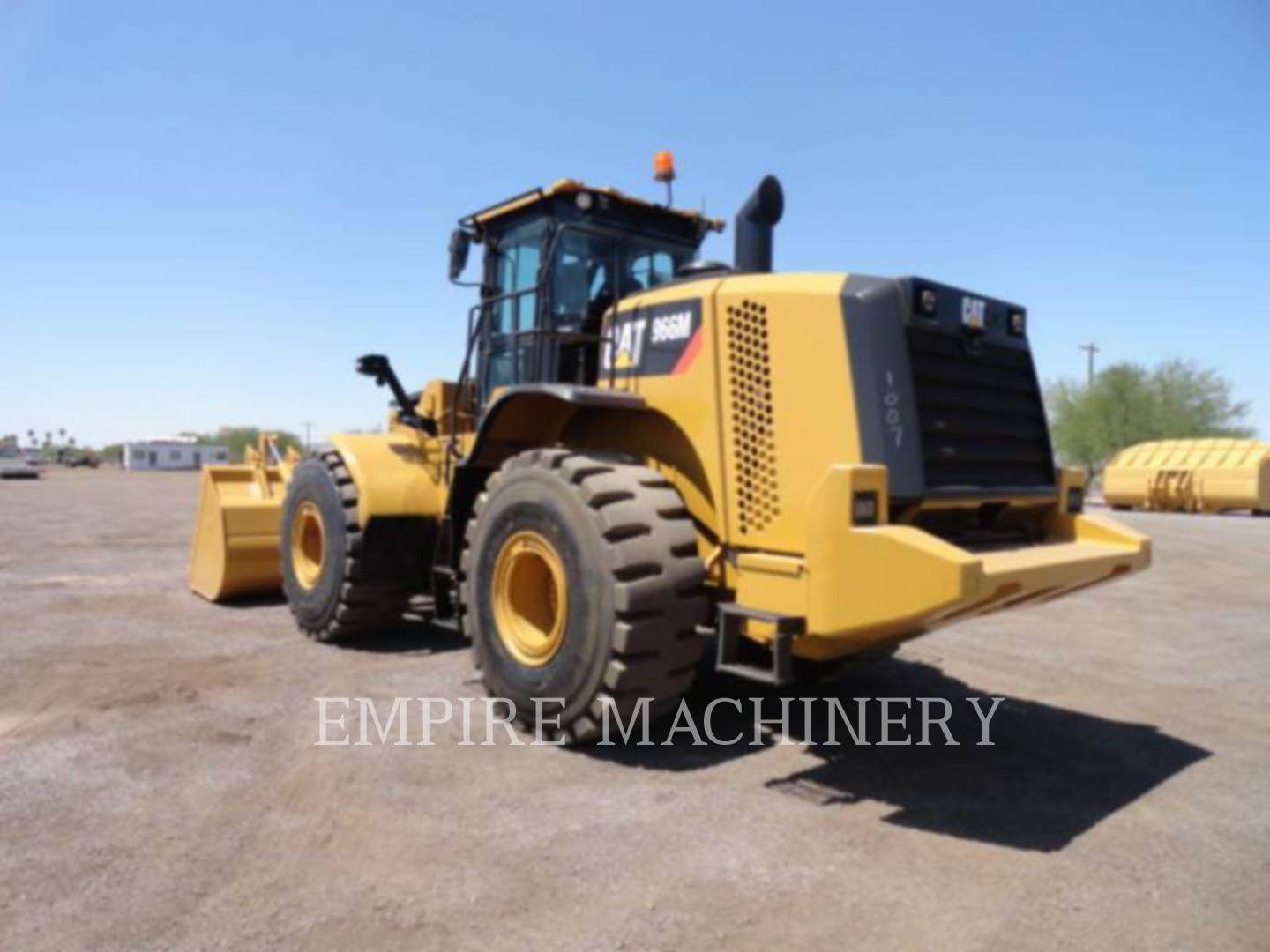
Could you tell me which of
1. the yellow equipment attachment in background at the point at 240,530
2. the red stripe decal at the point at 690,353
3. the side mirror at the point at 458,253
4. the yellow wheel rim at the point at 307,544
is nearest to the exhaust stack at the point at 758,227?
the red stripe decal at the point at 690,353

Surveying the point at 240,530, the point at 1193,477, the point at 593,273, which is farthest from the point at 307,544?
the point at 1193,477

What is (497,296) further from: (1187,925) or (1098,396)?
(1098,396)

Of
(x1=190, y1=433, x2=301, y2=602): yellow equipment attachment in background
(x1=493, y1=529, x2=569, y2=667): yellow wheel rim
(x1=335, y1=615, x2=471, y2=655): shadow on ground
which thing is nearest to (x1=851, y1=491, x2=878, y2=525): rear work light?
(x1=493, y1=529, x2=569, y2=667): yellow wheel rim

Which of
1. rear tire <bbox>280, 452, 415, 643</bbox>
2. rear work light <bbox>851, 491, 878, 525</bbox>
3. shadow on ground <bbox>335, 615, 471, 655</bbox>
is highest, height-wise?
rear work light <bbox>851, 491, 878, 525</bbox>

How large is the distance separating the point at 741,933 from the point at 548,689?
1862 mm

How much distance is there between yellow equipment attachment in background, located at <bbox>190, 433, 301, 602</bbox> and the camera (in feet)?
27.1

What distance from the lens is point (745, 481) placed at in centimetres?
435

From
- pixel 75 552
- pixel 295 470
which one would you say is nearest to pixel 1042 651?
pixel 295 470

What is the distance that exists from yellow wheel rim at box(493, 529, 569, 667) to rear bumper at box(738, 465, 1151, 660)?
108 cm

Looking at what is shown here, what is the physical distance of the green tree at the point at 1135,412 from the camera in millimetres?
46375

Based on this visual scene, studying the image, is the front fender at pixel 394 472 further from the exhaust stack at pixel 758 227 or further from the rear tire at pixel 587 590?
the exhaust stack at pixel 758 227

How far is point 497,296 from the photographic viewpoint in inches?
249

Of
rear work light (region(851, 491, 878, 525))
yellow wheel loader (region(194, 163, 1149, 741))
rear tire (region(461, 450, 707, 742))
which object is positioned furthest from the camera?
rear tire (region(461, 450, 707, 742))

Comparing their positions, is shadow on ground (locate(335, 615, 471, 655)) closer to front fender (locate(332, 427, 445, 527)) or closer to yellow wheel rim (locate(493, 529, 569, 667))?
front fender (locate(332, 427, 445, 527))
